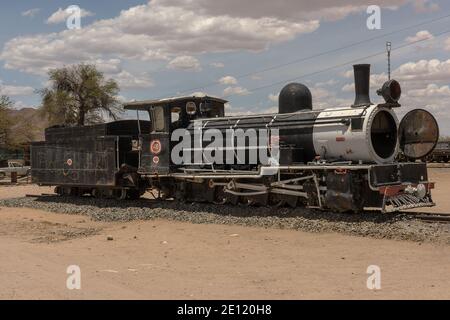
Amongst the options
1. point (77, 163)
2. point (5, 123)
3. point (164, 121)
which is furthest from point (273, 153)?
point (5, 123)

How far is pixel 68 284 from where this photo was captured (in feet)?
22.2

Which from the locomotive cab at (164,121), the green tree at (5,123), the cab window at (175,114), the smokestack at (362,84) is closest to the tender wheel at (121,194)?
the locomotive cab at (164,121)

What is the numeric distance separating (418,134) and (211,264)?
7.20 metres

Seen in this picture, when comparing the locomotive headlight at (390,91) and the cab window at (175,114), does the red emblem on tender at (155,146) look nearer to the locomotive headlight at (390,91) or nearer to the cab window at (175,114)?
the cab window at (175,114)

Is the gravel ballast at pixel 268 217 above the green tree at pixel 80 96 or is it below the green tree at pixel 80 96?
below

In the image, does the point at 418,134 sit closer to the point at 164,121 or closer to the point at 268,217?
the point at 268,217

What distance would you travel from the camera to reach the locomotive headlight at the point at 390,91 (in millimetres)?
12156

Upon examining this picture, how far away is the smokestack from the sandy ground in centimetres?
347

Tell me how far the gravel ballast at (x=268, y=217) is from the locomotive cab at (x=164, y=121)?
1237mm

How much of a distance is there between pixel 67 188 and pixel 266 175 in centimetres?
986

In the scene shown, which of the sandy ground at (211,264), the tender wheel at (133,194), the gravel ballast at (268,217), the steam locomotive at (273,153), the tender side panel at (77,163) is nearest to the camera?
the sandy ground at (211,264)

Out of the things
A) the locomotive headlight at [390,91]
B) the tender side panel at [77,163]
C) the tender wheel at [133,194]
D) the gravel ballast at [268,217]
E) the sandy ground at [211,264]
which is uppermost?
the locomotive headlight at [390,91]

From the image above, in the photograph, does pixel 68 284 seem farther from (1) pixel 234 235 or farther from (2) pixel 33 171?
(2) pixel 33 171

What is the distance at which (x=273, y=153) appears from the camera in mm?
13266
